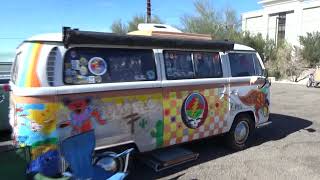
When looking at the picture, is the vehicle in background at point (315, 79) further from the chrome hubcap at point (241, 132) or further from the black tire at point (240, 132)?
the chrome hubcap at point (241, 132)

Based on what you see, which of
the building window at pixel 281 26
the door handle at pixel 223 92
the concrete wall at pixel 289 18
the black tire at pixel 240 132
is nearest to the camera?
the door handle at pixel 223 92

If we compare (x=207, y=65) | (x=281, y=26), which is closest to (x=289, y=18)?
(x=281, y=26)

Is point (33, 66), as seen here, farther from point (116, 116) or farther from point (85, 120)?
point (116, 116)

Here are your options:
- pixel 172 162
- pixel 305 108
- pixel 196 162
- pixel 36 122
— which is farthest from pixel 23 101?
pixel 305 108

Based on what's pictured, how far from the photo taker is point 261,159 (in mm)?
6434

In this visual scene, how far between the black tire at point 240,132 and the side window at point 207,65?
118cm

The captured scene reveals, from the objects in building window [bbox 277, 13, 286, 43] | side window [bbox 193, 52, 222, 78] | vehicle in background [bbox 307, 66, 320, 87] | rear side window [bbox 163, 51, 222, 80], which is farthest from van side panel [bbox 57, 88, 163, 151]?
building window [bbox 277, 13, 286, 43]

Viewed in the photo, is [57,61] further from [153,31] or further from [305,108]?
[305,108]

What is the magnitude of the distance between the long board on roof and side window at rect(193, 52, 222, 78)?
0.14 metres

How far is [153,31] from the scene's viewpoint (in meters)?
5.58

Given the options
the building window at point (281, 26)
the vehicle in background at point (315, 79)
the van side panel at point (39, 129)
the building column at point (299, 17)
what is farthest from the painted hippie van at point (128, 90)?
the building window at point (281, 26)

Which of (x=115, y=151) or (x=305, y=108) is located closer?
(x=115, y=151)

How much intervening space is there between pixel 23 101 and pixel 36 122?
30 centimetres

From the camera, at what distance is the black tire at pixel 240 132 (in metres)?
6.89
